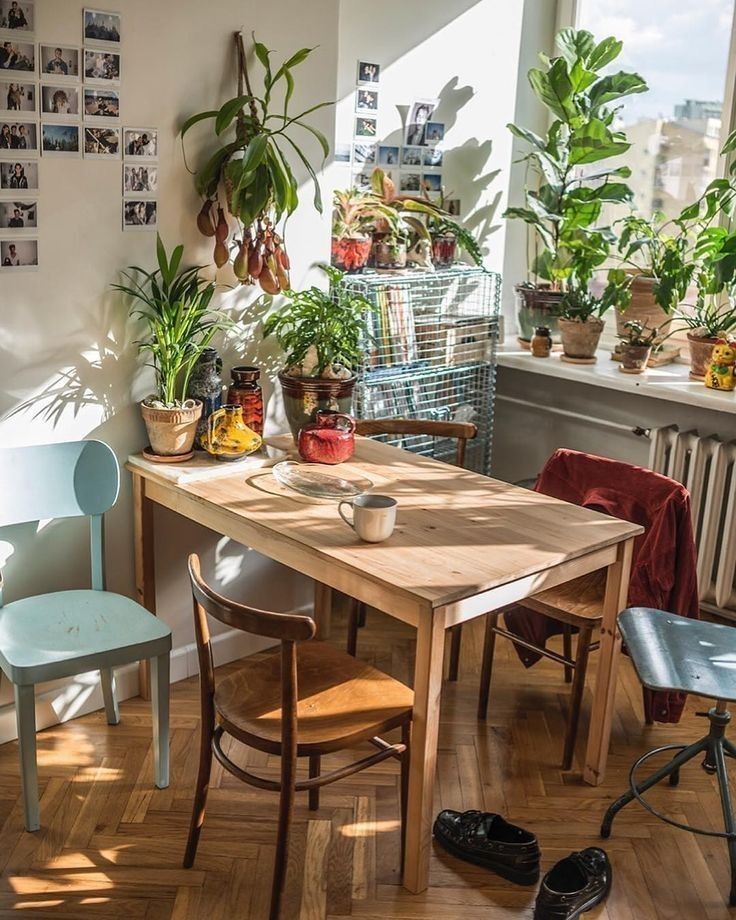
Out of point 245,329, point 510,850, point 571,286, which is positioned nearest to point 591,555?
point 510,850

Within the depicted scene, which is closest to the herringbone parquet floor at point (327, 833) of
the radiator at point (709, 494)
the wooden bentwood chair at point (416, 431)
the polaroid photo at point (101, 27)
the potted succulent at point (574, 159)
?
the wooden bentwood chair at point (416, 431)

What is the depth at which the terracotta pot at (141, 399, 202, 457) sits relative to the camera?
9.12ft

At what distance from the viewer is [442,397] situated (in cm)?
378

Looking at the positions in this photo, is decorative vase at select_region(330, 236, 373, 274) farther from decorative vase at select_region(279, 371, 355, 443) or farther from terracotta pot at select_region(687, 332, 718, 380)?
terracotta pot at select_region(687, 332, 718, 380)

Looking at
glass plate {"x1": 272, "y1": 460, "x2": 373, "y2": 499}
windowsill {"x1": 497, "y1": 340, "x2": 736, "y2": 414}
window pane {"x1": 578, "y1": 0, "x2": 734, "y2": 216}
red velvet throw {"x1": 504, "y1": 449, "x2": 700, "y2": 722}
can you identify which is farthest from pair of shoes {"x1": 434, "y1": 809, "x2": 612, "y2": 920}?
window pane {"x1": 578, "y1": 0, "x2": 734, "y2": 216}

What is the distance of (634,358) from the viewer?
3740 millimetres

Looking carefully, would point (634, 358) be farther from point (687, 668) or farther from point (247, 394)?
point (687, 668)

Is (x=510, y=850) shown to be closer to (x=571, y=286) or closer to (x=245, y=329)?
(x=245, y=329)

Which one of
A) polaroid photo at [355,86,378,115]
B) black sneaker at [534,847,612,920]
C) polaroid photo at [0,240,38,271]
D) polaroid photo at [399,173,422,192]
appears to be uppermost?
polaroid photo at [355,86,378,115]

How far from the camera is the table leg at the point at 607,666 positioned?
8.42 ft

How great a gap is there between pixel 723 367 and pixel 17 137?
2.32 metres

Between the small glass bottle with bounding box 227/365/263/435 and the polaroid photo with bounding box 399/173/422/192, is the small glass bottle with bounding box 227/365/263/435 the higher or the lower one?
the lower one

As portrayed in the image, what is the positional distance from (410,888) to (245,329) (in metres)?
1.63

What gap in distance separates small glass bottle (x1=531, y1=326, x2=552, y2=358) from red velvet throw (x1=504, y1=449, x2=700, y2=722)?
1063 millimetres
